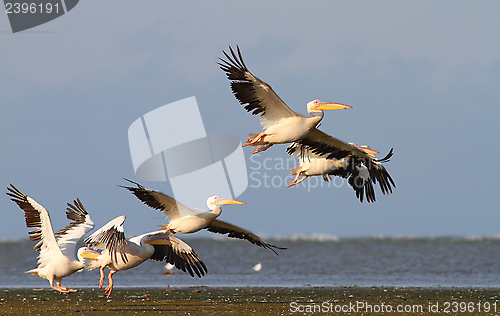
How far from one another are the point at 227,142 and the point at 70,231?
15.9ft

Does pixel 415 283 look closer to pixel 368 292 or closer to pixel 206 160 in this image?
pixel 368 292

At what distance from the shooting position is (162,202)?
986 centimetres

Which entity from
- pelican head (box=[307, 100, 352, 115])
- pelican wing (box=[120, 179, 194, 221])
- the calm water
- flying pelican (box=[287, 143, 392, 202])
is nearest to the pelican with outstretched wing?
flying pelican (box=[287, 143, 392, 202])

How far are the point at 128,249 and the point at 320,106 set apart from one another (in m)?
4.24

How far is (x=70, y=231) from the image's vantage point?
36.3ft

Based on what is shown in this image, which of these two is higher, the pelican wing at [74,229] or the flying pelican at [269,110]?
the flying pelican at [269,110]

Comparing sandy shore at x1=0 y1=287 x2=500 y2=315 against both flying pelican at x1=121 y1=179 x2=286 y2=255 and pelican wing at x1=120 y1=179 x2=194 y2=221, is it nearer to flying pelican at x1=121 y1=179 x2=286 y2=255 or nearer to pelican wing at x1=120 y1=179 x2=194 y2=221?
flying pelican at x1=121 y1=179 x2=286 y2=255

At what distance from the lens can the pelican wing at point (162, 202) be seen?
372 inches

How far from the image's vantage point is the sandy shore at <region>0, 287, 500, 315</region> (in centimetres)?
1023

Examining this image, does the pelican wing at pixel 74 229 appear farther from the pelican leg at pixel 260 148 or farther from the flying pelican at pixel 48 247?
the pelican leg at pixel 260 148

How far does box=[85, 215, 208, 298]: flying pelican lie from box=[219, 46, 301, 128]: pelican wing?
2757 mm

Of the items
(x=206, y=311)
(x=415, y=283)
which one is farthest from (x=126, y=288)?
(x=415, y=283)

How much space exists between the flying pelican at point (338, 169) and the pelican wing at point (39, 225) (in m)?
5.25

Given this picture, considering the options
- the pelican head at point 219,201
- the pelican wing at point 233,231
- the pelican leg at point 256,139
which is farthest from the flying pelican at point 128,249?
the pelican leg at point 256,139
